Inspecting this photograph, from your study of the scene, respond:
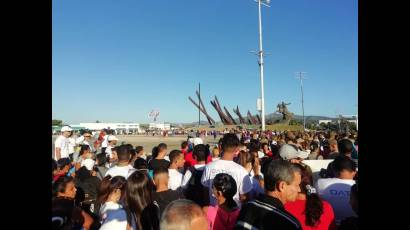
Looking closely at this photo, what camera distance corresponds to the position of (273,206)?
6.82 feet

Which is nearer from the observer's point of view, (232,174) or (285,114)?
(232,174)

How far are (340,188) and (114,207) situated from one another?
257 cm

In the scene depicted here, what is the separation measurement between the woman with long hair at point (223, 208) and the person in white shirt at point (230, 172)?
0.54 meters

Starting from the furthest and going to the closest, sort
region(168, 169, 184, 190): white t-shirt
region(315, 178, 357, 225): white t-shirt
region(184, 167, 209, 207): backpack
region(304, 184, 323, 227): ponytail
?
1. region(168, 169, 184, 190): white t-shirt
2. region(184, 167, 209, 207): backpack
3. region(315, 178, 357, 225): white t-shirt
4. region(304, 184, 323, 227): ponytail

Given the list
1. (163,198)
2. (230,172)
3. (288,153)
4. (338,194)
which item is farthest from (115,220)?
(288,153)

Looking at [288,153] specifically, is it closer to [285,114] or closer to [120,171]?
[120,171]

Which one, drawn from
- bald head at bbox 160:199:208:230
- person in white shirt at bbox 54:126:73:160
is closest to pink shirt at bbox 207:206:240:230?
bald head at bbox 160:199:208:230

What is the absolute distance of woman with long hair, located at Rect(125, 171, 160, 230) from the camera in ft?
9.65

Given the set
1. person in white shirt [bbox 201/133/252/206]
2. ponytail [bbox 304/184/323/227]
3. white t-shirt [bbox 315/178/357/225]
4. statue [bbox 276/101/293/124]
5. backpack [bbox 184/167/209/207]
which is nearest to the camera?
ponytail [bbox 304/184/323/227]

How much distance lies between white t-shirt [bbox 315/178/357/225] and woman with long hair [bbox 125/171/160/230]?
1.96 m

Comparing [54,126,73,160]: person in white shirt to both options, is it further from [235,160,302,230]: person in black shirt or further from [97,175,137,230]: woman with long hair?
[235,160,302,230]: person in black shirt
